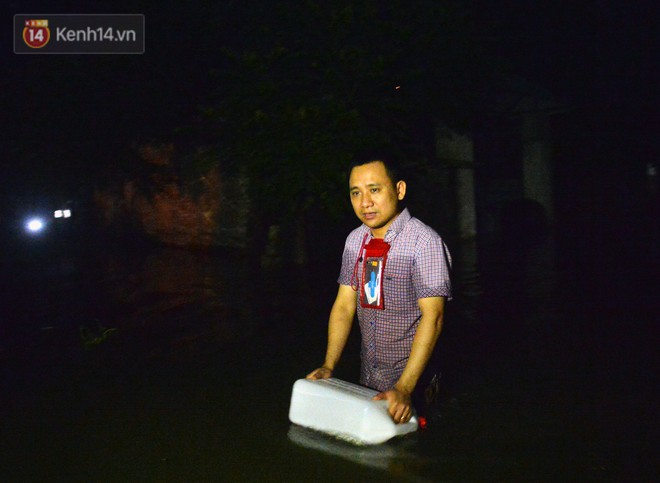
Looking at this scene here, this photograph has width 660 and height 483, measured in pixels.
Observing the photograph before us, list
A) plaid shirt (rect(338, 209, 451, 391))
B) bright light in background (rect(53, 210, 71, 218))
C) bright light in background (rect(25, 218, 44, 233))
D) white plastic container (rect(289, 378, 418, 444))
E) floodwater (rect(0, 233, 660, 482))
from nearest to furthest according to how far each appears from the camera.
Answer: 1. plaid shirt (rect(338, 209, 451, 391))
2. white plastic container (rect(289, 378, 418, 444))
3. floodwater (rect(0, 233, 660, 482))
4. bright light in background (rect(25, 218, 44, 233))
5. bright light in background (rect(53, 210, 71, 218))

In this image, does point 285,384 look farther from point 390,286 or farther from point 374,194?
point 374,194

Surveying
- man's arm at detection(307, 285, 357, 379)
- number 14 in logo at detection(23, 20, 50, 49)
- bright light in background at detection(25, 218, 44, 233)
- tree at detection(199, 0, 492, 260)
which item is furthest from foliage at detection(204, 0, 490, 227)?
bright light in background at detection(25, 218, 44, 233)

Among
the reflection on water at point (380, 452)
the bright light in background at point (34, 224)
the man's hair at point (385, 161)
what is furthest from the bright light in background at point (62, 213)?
the man's hair at point (385, 161)

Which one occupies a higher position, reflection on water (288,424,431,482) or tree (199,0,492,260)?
tree (199,0,492,260)

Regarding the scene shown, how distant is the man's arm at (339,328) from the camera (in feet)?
12.4

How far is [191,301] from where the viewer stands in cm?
966

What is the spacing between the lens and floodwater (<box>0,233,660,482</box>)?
3.70 metres

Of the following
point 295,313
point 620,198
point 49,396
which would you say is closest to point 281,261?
point 295,313

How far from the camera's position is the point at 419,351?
11.1 ft

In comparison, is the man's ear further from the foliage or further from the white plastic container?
the foliage

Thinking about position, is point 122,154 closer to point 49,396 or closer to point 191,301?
point 191,301

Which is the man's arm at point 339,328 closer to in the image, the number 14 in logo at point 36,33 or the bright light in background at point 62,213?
the number 14 in logo at point 36,33

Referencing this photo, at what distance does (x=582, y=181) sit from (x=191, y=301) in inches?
830

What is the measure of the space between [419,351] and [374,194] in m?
0.78
